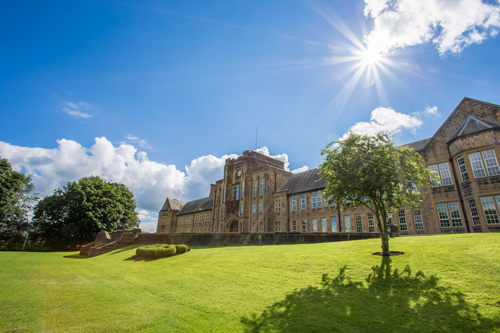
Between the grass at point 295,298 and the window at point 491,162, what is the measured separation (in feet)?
36.0

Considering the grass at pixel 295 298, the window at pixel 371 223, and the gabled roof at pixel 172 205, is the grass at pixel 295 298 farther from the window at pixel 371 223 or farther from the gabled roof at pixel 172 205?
the gabled roof at pixel 172 205

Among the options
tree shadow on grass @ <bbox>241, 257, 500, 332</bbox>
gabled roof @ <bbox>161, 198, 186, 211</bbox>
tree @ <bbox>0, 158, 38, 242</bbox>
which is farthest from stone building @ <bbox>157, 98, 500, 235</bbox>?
gabled roof @ <bbox>161, 198, 186, 211</bbox>

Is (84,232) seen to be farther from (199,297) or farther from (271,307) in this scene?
(271,307)

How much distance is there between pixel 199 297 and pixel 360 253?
8.56 meters

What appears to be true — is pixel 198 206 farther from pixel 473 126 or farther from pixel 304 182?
pixel 473 126

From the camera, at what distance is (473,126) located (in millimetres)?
20688

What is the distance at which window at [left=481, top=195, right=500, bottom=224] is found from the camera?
1880 centimetres

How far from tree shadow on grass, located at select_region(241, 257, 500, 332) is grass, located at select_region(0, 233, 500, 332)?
0.07ft

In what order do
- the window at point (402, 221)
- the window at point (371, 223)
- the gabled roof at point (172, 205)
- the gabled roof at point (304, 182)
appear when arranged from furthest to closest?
the gabled roof at point (172, 205) → the gabled roof at point (304, 182) → the window at point (371, 223) → the window at point (402, 221)

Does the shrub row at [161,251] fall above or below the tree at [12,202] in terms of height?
below

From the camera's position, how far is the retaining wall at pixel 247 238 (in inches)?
800

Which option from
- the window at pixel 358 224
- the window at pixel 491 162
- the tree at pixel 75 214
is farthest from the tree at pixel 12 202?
the window at pixel 491 162

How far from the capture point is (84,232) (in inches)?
1505

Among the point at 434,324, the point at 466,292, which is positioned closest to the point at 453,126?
the point at 466,292
